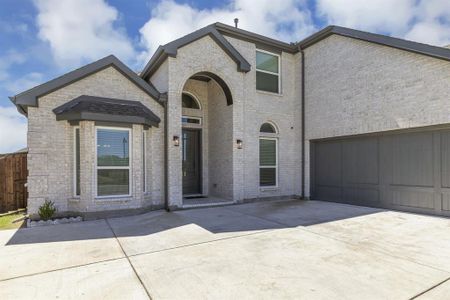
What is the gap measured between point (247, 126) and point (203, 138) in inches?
79.5

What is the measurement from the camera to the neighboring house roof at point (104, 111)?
22.7 feet

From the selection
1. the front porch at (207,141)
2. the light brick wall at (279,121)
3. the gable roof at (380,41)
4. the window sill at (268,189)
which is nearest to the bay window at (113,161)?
the front porch at (207,141)

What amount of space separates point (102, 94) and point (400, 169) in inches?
363

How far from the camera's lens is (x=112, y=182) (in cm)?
745

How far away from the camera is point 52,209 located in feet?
22.8

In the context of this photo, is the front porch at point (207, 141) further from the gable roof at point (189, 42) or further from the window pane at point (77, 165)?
the window pane at point (77, 165)

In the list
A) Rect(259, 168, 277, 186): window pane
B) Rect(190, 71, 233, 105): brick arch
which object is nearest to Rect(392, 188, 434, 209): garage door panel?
Rect(259, 168, 277, 186): window pane

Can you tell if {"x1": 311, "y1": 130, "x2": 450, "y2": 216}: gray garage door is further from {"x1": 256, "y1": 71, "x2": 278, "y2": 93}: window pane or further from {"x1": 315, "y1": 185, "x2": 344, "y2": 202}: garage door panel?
{"x1": 256, "y1": 71, "x2": 278, "y2": 93}: window pane

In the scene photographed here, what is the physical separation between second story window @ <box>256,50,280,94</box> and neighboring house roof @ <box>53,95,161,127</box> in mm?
4729

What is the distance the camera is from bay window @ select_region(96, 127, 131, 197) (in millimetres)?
7293

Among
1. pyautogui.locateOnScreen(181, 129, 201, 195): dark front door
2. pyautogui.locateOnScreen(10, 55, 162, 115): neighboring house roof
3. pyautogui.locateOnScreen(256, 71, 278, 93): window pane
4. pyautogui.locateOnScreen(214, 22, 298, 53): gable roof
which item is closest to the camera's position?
pyautogui.locateOnScreen(10, 55, 162, 115): neighboring house roof

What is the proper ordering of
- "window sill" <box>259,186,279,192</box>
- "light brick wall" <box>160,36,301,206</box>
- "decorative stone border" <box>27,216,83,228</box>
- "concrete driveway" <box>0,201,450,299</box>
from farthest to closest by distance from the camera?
"window sill" <box>259,186,279,192</box>
"light brick wall" <box>160,36,301,206</box>
"decorative stone border" <box>27,216,83,228</box>
"concrete driveway" <box>0,201,450,299</box>

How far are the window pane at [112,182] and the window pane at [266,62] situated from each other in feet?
21.4

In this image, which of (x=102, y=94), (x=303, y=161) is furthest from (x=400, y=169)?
(x=102, y=94)
